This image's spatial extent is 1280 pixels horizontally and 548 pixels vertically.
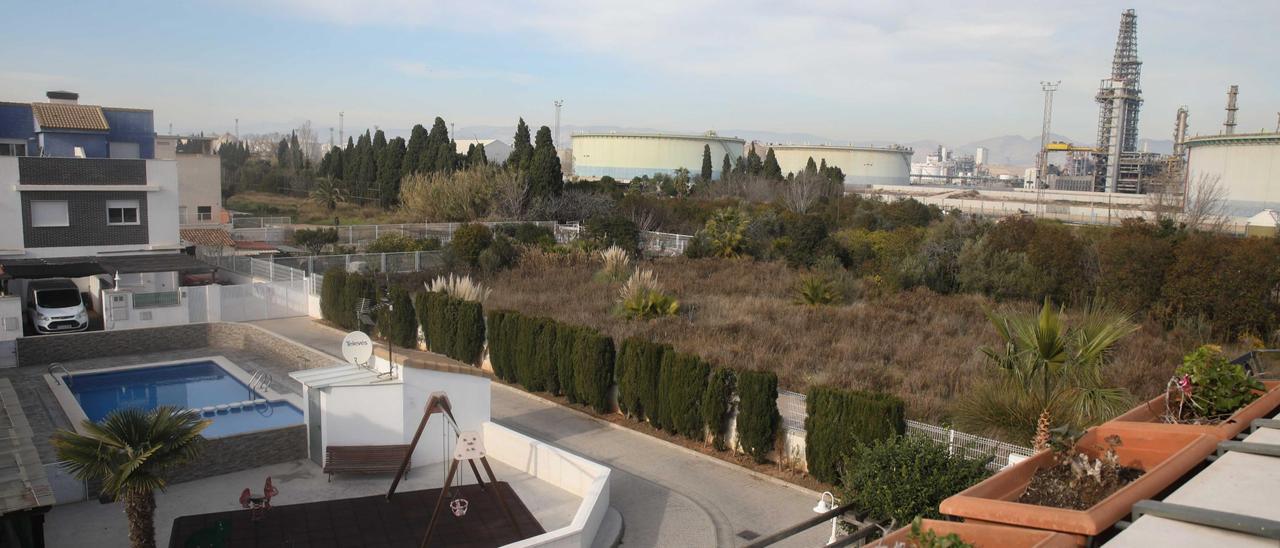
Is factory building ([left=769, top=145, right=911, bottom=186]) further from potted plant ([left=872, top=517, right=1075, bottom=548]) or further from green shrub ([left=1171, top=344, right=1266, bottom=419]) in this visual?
potted plant ([left=872, top=517, right=1075, bottom=548])

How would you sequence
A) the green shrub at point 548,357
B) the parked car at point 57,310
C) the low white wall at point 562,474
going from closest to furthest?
1. the low white wall at point 562,474
2. the green shrub at point 548,357
3. the parked car at point 57,310

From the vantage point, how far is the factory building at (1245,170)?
43594 millimetres

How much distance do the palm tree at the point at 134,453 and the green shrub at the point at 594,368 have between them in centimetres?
631

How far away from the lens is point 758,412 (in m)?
10.3

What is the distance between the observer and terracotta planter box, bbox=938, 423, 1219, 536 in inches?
155

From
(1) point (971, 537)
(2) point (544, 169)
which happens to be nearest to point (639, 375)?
(1) point (971, 537)

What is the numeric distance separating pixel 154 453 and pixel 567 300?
1344 cm

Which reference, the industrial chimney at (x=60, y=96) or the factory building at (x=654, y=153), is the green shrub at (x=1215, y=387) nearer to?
the industrial chimney at (x=60, y=96)

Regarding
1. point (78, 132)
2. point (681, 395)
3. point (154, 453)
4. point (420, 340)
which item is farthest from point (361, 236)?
point (154, 453)

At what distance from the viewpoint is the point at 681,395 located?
11242 millimetres

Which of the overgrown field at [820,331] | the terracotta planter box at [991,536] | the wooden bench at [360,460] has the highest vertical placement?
the terracotta planter box at [991,536]

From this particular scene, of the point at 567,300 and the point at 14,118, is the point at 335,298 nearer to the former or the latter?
the point at 567,300

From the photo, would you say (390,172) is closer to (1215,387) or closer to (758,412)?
(758,412)

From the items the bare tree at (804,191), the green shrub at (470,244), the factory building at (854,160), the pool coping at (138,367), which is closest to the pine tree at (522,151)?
the bare tree at (804,191)
